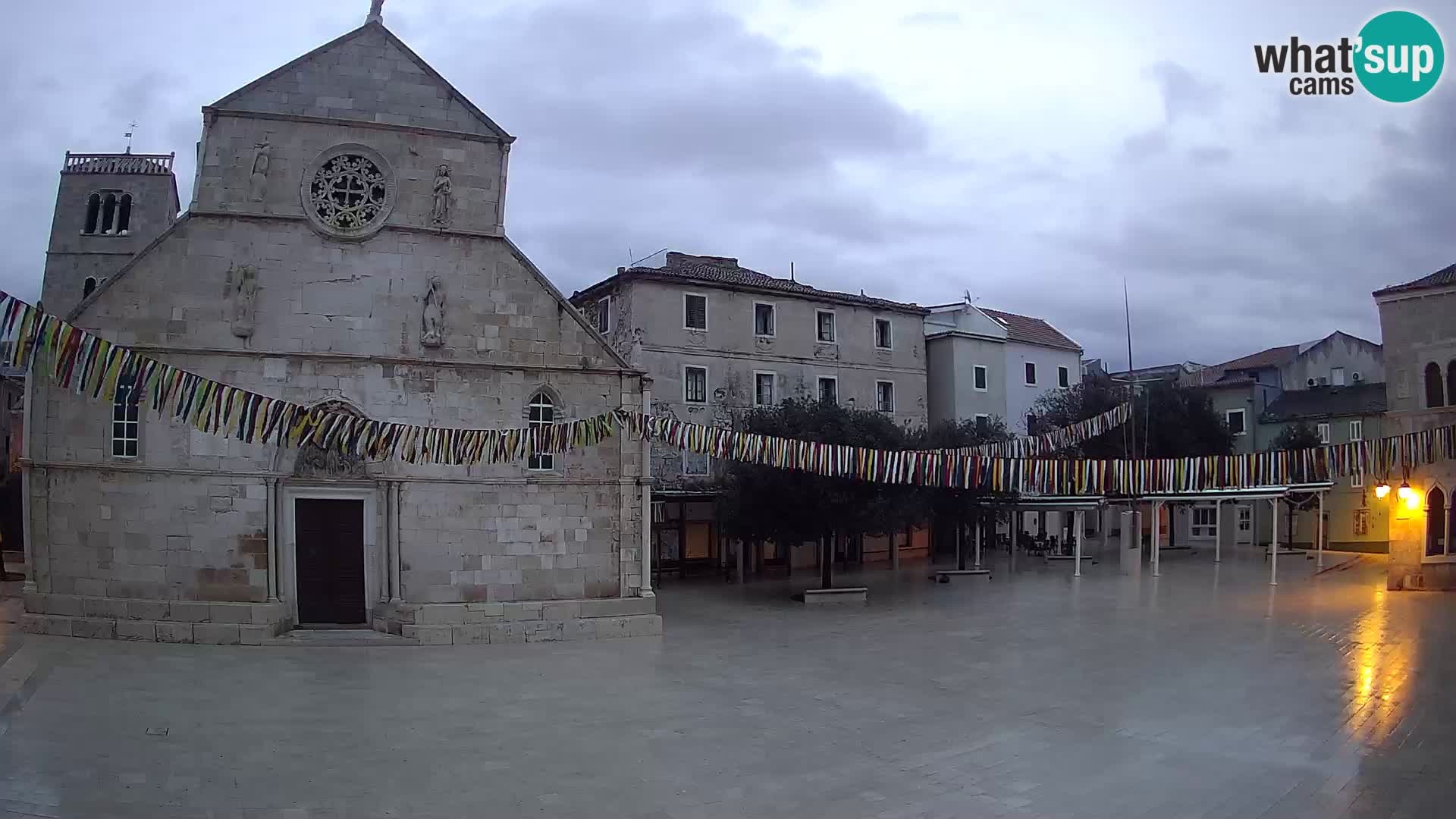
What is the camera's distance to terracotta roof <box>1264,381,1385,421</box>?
51219mm

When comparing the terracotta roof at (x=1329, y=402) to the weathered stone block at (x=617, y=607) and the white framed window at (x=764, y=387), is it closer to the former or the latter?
the white framed window at (x=764, y=387)

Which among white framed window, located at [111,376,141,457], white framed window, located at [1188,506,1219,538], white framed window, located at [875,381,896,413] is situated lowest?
white framed window, located at [1188,506,1219,538]

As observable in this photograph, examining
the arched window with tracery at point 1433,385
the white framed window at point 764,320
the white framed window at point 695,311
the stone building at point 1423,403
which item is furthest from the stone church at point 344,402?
the arched window with tracery at point 1433,385

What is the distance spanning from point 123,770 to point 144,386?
676cm

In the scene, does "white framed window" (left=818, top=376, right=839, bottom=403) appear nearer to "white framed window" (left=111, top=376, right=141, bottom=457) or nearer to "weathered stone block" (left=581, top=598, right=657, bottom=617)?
"weathered stone block" (left=581, top=598, right=657, bottom=617)

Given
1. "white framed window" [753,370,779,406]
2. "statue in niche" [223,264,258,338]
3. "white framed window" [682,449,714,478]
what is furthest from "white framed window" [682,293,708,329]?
"statue in niche" [223,264,258,338]

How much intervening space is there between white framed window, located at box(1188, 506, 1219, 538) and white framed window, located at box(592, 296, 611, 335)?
38.0m

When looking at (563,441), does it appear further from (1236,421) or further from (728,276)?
(1236,421)

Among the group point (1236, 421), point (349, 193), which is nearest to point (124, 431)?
point (349, 193)

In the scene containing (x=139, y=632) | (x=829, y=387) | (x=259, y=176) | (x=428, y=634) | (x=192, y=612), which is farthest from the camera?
(x=829, y=387)

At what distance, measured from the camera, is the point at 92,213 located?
4869 cm

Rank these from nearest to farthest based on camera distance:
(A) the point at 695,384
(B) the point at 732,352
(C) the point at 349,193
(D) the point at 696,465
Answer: (C) the point at 349,193 < (D) the point at 696,465 < (A) the point at 695,384 < (B) the point at 732,352

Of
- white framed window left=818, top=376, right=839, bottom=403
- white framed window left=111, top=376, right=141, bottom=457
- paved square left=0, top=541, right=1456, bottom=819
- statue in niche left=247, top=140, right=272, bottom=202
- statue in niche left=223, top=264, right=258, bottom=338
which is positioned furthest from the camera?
white framed window left=818, top=376, right=839, bottom=403

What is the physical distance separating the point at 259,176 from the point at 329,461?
20.9ft
